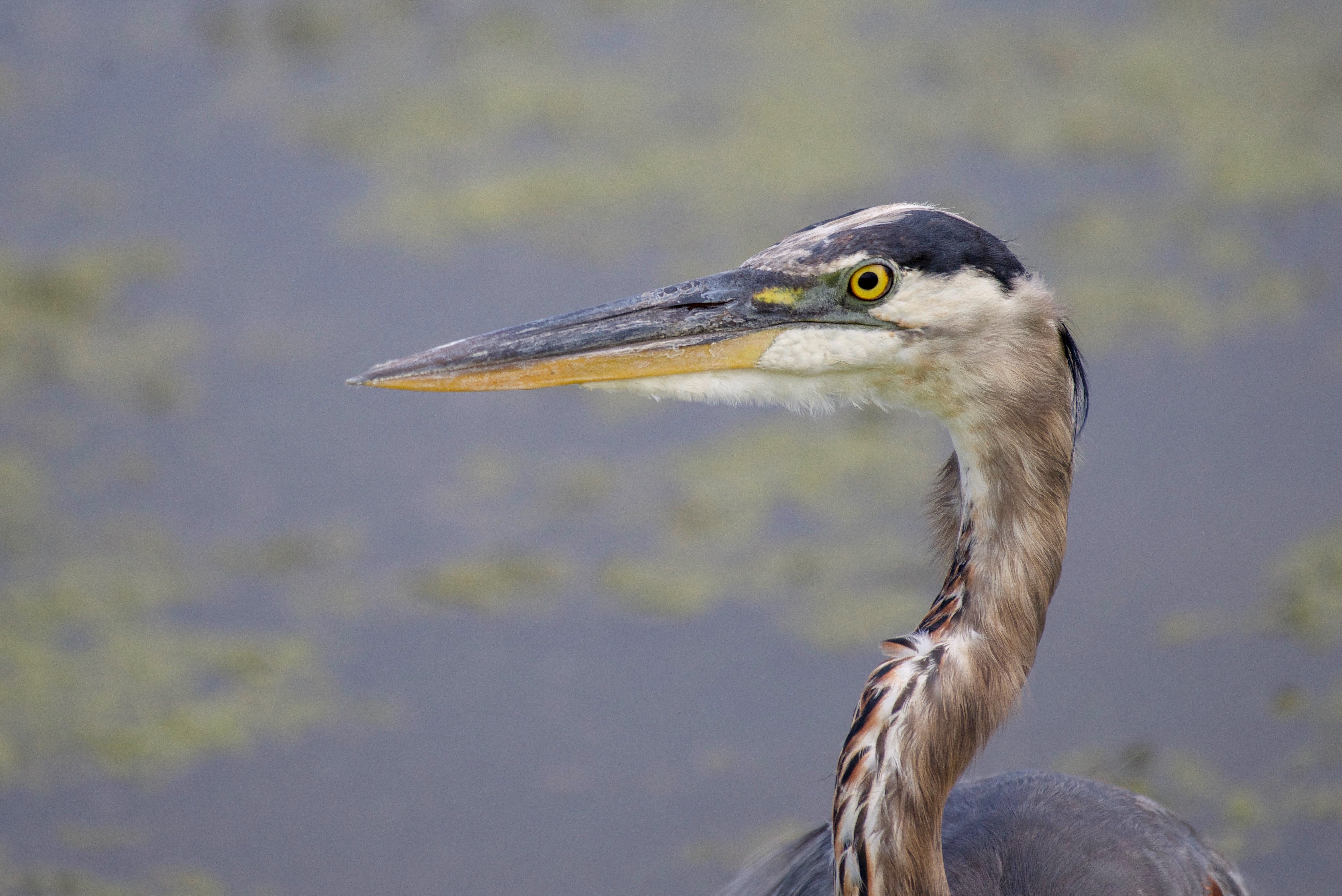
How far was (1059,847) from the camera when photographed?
2.01 meters

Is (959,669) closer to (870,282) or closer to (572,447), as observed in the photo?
(870,282)

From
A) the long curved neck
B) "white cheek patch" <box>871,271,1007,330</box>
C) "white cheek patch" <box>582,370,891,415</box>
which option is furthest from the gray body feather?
"white cheek patch" <box>871,271,1007,330</box>

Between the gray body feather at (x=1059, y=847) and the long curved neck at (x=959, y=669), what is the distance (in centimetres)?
20

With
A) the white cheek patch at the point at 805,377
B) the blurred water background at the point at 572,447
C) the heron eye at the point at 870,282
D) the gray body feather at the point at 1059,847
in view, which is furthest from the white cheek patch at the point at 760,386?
the blurred water background at the point at 572,447

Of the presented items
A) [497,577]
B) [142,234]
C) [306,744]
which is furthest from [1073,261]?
[142,234]

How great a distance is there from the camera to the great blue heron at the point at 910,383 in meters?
1.69

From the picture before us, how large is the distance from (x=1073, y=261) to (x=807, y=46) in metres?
1.60

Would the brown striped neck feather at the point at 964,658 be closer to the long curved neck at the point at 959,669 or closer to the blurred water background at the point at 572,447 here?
the long curved neck at the point at 959,669

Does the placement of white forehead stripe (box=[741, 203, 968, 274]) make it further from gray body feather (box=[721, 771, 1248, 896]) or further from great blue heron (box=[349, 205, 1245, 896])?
gray body feather (box=[721, 771, 1248, 896])

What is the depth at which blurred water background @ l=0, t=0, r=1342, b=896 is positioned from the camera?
3.12 metres

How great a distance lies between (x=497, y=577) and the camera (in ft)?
11.9

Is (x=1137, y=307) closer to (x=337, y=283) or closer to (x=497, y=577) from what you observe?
(x=497, y=577)

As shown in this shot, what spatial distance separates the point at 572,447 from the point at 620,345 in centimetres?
221

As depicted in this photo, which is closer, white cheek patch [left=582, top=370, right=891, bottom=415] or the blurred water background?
white cheek patch [left=582, top=370, right=891, bottom=415]
